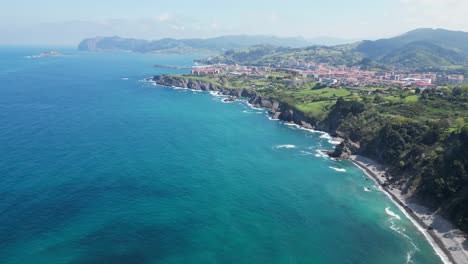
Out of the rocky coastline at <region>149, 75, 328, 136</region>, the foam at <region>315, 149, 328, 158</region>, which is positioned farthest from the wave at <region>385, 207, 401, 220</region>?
the rocky coastline at <region>149, 75, 328, 136</region>

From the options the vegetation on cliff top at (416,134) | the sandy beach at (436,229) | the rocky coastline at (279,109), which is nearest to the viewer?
the sandy beach at (436,229)

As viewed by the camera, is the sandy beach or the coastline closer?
the sandy beach

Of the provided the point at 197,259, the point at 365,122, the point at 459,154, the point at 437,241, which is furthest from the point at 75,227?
the point at 365,122

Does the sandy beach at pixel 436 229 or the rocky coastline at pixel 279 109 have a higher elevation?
the rocky coastline at pixel 279 109

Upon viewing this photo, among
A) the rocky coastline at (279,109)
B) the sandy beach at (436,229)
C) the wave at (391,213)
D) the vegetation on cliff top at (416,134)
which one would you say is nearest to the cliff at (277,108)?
the rocky coastline at (279,109)

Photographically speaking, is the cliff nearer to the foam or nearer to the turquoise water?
the turquoise water

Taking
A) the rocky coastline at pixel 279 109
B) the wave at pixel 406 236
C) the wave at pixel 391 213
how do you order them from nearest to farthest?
the wave at pixel 406 236
the wave at pixel 391 213
the rocky coastline at pixel 279 109

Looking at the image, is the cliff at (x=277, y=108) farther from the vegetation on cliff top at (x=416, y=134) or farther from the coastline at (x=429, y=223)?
the coastline at (x=429, y=223)

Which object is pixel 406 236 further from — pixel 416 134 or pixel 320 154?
pixel 320 154
